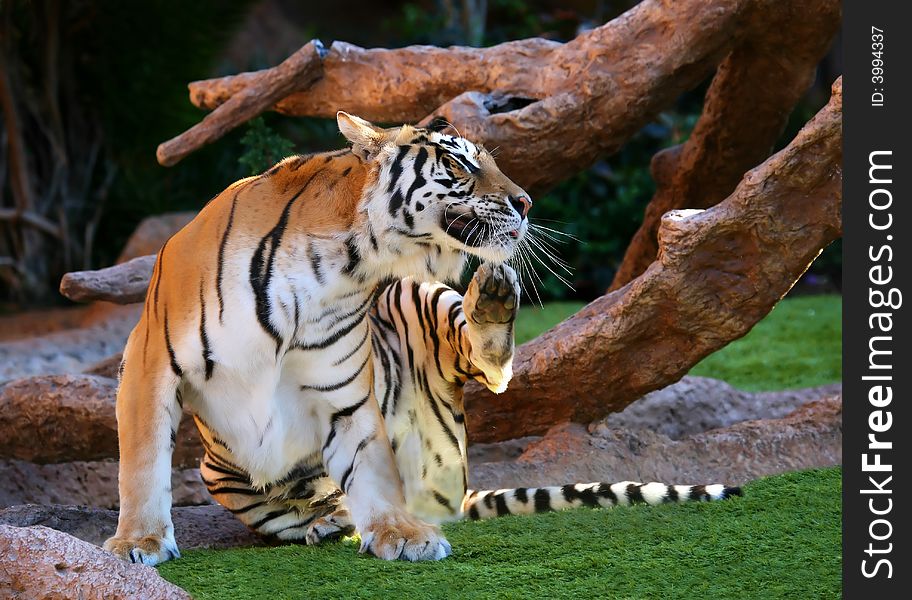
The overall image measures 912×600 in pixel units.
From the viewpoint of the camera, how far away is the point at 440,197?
296 centimetres

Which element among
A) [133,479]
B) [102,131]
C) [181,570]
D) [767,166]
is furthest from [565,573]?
[102,131]

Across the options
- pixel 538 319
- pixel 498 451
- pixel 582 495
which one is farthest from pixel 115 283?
pixel 538 319

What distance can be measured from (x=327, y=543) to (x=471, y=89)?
1.85 meters

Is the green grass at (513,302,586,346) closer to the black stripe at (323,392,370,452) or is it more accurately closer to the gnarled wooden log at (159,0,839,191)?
the gnarled wooden log at (159,0,839,191)

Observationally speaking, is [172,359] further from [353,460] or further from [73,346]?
[73,346]

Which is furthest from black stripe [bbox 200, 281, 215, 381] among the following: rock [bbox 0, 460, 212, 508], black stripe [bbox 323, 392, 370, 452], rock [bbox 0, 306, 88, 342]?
rock [bbox 0, 306, 88, 342]

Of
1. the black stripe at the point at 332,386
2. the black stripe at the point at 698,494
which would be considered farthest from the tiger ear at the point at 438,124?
the black stripe at the point at 698,494

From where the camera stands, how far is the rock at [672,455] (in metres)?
3.97

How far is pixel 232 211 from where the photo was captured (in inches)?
118

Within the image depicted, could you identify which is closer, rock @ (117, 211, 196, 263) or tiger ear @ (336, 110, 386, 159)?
tiger ear @ (336, 110, 386, 159)

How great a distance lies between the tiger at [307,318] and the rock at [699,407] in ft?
5.52

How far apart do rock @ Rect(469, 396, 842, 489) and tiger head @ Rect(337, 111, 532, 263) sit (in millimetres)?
1256

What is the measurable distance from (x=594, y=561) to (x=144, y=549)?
3.51 feet

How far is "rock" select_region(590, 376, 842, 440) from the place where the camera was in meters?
4.95
